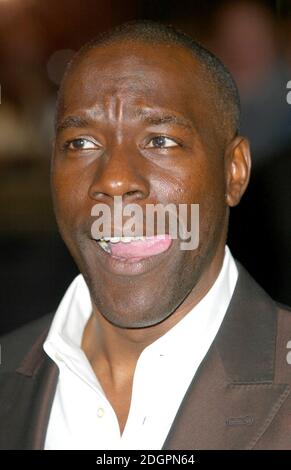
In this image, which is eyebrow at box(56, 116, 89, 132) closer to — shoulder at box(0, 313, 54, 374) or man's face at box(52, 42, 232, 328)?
man's face at box(52, 42, 232, 328)

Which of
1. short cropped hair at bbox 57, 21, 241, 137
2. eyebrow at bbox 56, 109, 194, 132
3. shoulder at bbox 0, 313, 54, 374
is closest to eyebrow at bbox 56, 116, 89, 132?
eyebrow at bbox 56, 109, 194, 132

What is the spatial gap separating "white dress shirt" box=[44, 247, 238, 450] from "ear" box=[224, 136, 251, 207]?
179 millimetres

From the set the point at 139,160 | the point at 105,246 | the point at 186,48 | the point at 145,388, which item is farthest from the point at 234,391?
the point at 186,48

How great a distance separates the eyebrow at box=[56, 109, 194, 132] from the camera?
1.73 meters

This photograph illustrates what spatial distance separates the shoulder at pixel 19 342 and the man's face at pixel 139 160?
14.3 inches

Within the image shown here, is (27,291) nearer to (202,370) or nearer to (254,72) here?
(254,72)

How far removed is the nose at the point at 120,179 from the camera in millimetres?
1675

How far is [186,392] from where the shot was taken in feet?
5.62

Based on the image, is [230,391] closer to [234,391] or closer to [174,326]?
[234,391]

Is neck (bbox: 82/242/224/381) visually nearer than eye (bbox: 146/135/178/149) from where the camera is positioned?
No

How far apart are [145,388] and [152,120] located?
649mm

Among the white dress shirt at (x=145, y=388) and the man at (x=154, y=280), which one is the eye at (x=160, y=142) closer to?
the man at (x=154, y=280)

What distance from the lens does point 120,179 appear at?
167cm
